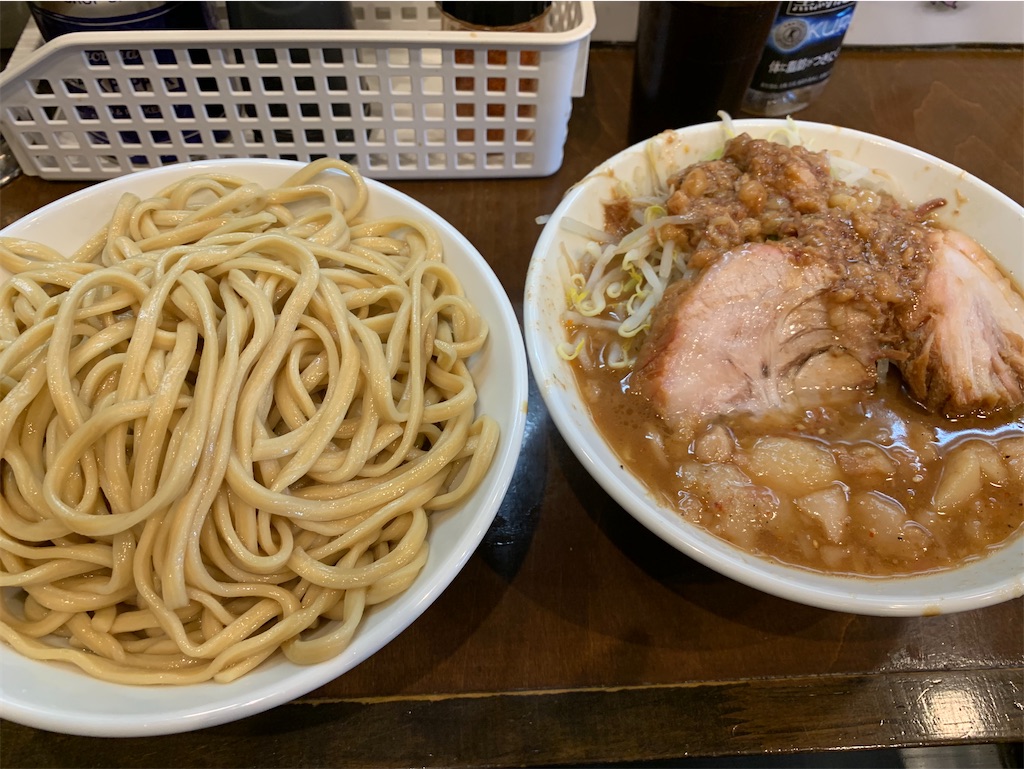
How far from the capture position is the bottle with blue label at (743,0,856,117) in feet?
6.35

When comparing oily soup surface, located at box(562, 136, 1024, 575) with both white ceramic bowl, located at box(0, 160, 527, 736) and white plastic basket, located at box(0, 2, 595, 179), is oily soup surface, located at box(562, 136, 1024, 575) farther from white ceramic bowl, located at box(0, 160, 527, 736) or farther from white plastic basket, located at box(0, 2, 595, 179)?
white plastic basket, located at box(0, 2, 595, 179)

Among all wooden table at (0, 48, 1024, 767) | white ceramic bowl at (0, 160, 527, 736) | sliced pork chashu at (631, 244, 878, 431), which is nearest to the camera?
white ceramic bowl at (0, 160, 527, 736)

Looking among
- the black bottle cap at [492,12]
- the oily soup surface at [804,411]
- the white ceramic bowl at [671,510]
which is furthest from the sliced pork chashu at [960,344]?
the black bottle cap at [492,12]

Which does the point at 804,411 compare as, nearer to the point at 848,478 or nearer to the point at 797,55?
the point at 848,478

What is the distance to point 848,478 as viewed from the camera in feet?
4.22

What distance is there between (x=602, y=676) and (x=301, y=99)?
1.62m

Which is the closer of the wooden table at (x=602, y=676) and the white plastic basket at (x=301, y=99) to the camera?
the wooden table at (x=602, y=676)

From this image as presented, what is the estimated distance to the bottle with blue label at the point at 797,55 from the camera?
1935mm

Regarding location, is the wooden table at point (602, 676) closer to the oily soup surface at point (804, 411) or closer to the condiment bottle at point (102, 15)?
the oily soup surface at point (804, 411)

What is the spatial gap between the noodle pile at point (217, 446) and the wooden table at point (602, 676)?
0.74 feet

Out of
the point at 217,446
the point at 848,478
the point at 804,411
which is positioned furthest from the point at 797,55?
the point at 217,446

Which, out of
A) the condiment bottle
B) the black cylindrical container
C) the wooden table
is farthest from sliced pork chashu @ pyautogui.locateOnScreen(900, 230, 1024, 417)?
the condiment bottle

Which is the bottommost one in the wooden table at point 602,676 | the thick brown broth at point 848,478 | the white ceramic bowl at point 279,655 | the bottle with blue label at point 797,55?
the wooden table at point 602,676

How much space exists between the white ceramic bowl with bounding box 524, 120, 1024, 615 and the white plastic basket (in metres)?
0.41
